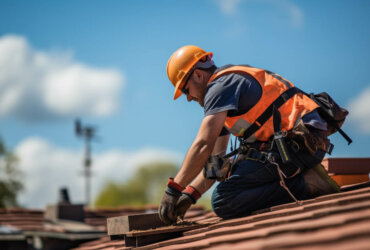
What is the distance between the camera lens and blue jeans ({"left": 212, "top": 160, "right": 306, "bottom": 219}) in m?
3.51

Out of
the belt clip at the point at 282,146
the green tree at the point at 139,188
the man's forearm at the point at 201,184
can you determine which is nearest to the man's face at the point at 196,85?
the man's forearm at the point at 201,184

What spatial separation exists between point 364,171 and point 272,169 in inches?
49.7

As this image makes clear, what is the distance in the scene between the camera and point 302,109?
3.50m

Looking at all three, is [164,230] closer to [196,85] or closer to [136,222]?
[136,222]

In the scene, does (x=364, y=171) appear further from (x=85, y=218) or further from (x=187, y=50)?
(x=85, y=218)

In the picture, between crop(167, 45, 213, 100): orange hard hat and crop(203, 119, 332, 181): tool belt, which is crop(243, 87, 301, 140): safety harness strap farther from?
crop(167, 45, 213, 100): orange hard hat

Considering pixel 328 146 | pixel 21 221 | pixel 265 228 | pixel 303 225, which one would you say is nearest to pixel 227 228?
pixel 265 228

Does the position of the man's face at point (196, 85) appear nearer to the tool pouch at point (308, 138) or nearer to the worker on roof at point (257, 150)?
the worker on roof at point (257, 150)

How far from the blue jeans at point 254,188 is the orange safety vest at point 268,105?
0.81 feet

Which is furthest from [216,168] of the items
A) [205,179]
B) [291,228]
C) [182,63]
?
[291,228]

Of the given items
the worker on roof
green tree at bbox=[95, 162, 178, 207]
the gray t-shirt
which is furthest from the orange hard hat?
green tree at bbox=[95, 162, 178, 207]

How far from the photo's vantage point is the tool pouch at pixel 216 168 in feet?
11.6

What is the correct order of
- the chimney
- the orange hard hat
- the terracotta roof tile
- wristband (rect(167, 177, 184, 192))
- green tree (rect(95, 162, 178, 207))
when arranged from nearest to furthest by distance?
the terracotta roof tile → wristband (rect(167, 177, 184, 192)) → the orange hard hat → the chimney → green tree (rect(95, 162, 178, 207))

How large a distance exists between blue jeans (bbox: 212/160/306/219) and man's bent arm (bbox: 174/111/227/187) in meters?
0.35
